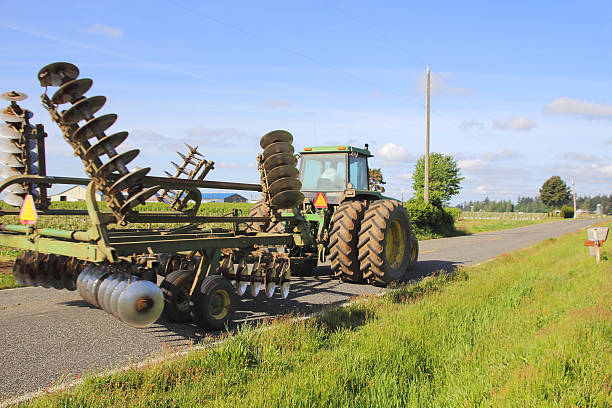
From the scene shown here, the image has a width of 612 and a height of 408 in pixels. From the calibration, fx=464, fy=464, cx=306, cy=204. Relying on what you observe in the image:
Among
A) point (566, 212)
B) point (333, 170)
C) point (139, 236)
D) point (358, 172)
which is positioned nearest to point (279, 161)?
point (139, 236)

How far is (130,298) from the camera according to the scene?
3916 millimetres

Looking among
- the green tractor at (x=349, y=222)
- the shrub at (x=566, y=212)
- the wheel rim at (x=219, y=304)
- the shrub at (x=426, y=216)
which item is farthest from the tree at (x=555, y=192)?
the wheel rim at (x=219, y=304)

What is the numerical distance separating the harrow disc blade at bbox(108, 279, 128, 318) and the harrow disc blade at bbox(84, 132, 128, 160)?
1.13 m

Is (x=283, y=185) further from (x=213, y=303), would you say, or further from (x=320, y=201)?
(x=320, y=201)

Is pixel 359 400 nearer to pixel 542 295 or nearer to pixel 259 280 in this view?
pixel 259 280

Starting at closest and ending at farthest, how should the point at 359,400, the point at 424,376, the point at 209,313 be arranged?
the point at 359,400, the point at 424,376, the point at 209,313

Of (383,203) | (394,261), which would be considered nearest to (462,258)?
(394,261)

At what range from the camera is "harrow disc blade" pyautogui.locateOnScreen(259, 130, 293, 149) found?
588 centimetres

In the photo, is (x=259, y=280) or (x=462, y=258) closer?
(x=259, y=280)

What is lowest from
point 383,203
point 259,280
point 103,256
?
point 259,280

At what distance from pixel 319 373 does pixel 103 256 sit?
207 cm

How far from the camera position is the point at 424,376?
146 inches

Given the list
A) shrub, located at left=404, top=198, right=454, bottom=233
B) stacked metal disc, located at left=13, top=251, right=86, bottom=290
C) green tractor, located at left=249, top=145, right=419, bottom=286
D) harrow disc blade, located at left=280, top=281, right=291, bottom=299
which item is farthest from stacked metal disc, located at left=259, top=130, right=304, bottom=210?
shrub, located at left=404, top=198, right=454, bottom=233

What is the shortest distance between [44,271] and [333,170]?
5320mm
